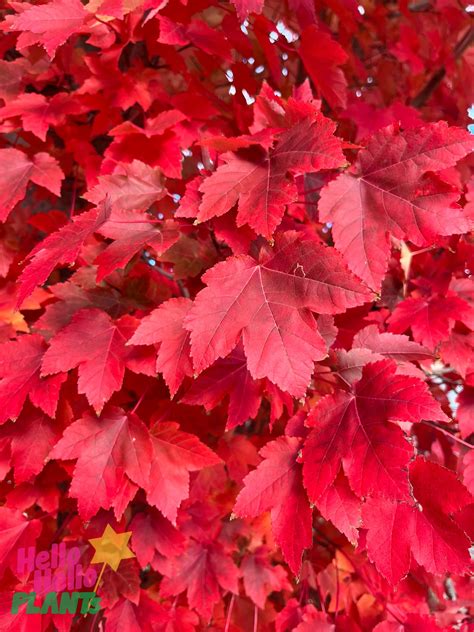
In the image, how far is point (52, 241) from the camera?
28.1 inches

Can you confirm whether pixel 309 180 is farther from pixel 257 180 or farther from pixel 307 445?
pixel 307 445

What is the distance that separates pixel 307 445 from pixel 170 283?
0.52m

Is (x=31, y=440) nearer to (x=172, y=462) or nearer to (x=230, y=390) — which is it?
(x=172, y=462)

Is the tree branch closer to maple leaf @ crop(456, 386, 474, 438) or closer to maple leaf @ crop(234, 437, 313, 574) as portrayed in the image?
maple leaf @ crop(456, 386, 474, 438)

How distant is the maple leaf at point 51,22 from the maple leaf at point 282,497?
0.76m

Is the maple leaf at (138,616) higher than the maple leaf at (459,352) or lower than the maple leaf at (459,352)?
lower

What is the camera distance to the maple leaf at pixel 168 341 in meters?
0.74

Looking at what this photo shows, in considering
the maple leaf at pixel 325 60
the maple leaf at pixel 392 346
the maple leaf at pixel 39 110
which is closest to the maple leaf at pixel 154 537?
the maple leaf at pixel 392 346

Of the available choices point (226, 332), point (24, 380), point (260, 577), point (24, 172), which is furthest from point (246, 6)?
point (260, 577)

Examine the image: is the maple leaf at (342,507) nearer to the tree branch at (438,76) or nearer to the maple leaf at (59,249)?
the maple leaf at (59,249)

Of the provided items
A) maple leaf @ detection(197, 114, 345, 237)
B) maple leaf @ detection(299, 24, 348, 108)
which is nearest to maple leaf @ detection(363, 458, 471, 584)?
maple leaf @ detection(197, 114, 345, 237)

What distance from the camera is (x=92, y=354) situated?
0.82 m

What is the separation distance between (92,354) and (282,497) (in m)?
0.39

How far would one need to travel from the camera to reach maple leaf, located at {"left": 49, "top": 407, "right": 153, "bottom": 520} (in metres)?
0.79
